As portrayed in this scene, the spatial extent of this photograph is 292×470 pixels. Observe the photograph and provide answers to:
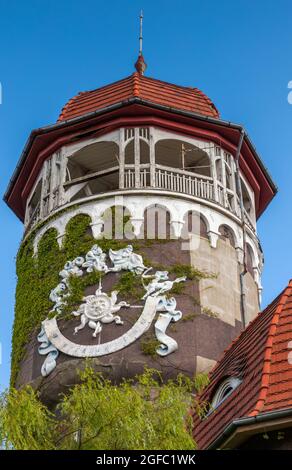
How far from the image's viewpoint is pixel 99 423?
506 inches

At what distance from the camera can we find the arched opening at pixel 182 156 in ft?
77.7

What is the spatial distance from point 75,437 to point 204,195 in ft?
34.1

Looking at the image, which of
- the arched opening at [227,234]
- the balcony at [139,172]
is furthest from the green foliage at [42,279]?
the arched opening at [227,234]

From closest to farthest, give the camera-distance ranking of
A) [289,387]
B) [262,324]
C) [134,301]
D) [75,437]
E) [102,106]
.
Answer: [75,437], [289,387], [262,324], [134,301], [102,106]

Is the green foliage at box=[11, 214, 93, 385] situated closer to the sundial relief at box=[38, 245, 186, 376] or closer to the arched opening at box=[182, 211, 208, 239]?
the sundial relief at box=[38, 245, 186, 376]

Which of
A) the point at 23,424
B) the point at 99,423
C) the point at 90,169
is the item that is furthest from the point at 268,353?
the point at 90,169

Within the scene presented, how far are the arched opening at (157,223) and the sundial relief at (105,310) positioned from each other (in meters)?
0.64

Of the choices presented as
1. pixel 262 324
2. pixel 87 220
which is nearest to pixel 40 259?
pixel 87 220

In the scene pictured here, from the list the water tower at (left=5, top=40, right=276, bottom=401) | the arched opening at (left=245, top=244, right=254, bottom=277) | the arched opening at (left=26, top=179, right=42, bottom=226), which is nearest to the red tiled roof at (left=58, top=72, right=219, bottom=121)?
the water tower at (left=5, top=40, right=276, bottom=401)

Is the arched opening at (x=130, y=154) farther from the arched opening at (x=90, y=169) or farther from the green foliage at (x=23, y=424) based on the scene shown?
the green foliage at (x=23, y=424)

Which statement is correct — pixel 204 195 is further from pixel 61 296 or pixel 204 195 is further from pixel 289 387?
pixel 289 387

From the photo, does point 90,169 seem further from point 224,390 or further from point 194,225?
point 224,390

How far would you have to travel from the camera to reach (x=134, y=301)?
2044cm

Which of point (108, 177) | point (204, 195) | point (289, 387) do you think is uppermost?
point (108, 177)
